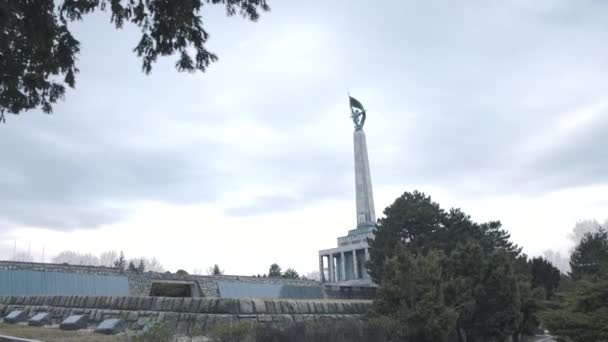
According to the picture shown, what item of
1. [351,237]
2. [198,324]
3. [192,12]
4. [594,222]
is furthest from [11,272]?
[594,222]

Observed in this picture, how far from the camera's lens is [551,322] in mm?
12242

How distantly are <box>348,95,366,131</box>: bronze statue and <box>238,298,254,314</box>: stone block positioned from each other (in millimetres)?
59365

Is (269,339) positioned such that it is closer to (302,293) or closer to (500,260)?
(500,260)

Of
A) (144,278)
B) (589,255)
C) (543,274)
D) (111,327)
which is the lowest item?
(111,327)

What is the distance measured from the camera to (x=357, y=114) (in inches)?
2776

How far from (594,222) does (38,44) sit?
10696cm

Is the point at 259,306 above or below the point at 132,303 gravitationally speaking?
below

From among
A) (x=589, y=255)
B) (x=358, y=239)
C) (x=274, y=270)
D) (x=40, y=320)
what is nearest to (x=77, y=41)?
(x=40, y=320)

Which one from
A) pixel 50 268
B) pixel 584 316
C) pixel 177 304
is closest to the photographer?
pixel 177 304

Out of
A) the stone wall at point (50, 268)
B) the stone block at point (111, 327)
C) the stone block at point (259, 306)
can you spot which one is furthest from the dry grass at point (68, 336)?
the stone wall at point (50, 268)

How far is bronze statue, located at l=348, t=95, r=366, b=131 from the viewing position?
69.0 m

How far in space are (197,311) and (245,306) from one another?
3.46 ft

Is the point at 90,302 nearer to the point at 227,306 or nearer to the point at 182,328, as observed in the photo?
the point at 182,328

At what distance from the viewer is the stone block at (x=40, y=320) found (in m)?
12.8
